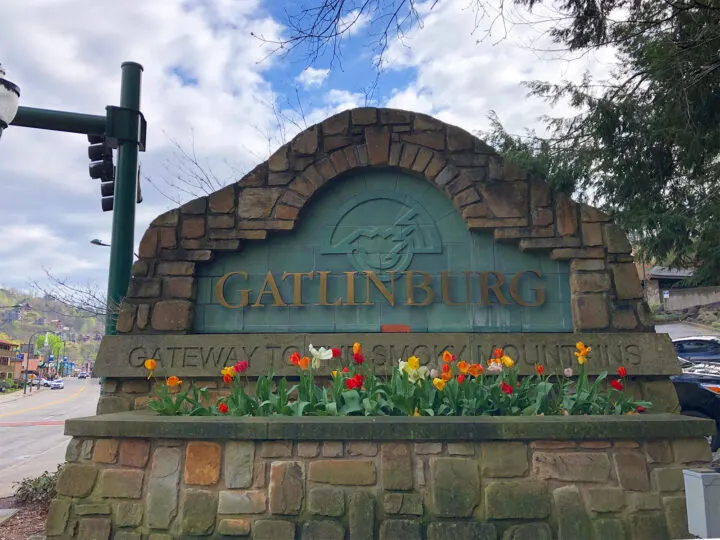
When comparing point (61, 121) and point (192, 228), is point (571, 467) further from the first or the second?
point (61, 121)

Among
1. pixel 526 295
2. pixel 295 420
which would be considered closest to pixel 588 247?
pixel 526 295

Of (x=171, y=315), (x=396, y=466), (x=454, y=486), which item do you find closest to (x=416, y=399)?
(x=396, y=466)

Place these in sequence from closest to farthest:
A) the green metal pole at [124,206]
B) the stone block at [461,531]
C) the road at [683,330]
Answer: the stone block at [461,531], the green metal pole at [124,206], the road at [683,330]

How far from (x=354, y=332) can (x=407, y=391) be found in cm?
139

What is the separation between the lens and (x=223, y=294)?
5.54m

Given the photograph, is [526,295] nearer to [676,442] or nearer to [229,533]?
[676,442]

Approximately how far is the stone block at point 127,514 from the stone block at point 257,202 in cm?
272

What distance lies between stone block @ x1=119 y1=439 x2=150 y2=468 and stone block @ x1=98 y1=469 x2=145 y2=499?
49 millimetres

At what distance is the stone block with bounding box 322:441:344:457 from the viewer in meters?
3.66

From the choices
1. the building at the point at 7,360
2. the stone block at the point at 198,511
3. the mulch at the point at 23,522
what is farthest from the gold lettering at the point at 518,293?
the building at the point at 7,360

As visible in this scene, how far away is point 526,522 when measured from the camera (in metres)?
3.55

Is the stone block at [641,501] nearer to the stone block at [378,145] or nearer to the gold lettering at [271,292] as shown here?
the gold lettering at [271,292]

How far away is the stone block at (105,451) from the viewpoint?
12.5 feet

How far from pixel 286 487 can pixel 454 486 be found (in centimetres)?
102
